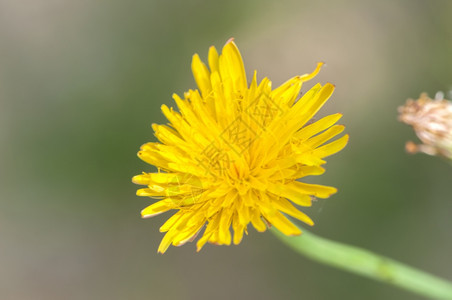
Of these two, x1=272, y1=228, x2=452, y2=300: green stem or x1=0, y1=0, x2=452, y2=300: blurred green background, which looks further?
x1=0, y1=0, x2=452, y2=300: blurred green background

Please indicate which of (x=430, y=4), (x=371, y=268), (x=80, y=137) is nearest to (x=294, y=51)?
(x=430, y=4)

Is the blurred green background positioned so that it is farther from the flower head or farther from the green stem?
the flower head

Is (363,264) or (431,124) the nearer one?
(431,124)

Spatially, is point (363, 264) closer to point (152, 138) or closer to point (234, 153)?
point (234, 153)

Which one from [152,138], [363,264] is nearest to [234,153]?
[363,264]

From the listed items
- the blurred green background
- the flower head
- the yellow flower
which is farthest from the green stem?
the blurred green background

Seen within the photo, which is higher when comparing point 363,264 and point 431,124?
point 431,124
